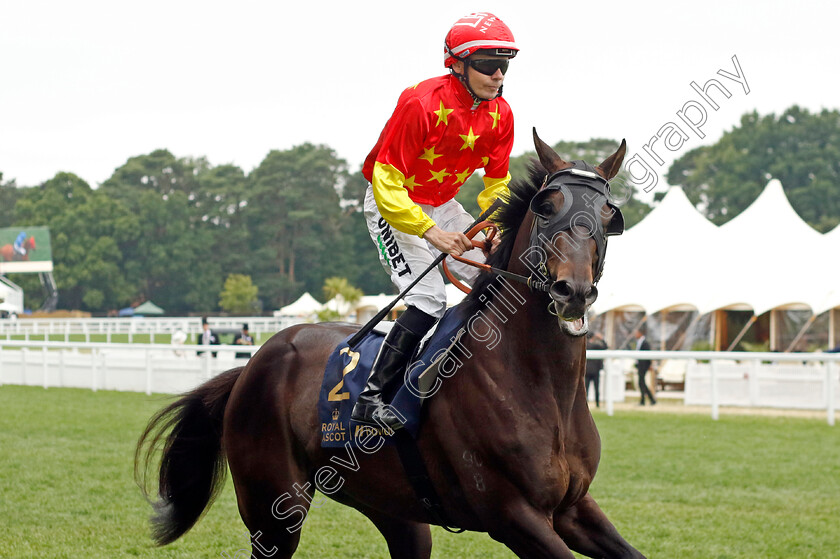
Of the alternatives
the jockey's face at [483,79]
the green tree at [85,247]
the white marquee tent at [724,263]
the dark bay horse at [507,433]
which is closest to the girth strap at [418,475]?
the dark bay horse at [507,433]

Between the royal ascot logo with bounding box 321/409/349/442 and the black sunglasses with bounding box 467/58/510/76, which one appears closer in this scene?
the black sunglasses with bounding box 467/58/510/76

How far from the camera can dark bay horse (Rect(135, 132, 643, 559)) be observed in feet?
10.5

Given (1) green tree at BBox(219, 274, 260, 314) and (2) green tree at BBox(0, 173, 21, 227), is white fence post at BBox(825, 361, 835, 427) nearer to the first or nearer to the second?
(1) green tree at BBox(219, 274, 260, 314)

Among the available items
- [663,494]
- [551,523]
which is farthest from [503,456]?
[663,494]

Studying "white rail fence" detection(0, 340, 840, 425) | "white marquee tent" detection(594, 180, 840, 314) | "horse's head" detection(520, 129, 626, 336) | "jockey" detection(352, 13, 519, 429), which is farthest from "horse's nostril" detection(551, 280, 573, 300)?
"white marquee tent" detection(594, 180, 840, 314)

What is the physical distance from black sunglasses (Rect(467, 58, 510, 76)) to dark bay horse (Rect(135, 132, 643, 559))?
0.51 meters

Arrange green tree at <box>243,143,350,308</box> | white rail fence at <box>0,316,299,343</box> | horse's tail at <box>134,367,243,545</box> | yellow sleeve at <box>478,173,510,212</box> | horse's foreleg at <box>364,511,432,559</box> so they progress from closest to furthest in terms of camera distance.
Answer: yellow sleeve at <box>478,173,510,212</box> < horse's foreleg at <box>364,511,432,559</box> < horse's tail at <box>134,367,243,545</box> < white rail fence at <box>0,316,299,343</box> < green tree at <box>243,143,350,308</box>

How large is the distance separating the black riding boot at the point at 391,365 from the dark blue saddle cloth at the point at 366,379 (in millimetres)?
70

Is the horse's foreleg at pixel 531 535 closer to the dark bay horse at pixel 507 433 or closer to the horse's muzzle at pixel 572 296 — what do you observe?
the dark bay horse at pixel 507 433

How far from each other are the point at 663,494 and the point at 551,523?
Answer: 17.0 feet

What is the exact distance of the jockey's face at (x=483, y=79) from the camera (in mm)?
3680

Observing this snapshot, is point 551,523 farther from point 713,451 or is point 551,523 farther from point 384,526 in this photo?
point 713,451

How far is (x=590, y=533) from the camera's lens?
341cm

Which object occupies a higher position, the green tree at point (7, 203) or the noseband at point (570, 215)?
the green tree at point (7, 203)
